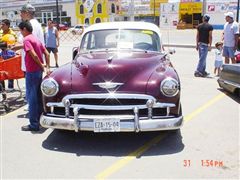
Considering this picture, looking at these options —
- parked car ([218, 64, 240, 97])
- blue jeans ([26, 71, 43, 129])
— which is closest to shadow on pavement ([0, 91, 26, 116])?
blue jeans ([26, 71, 43, 129])

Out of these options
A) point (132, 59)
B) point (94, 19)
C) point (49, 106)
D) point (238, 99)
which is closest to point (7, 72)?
point (49, 106)

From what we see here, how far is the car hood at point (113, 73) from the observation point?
16.5 ft

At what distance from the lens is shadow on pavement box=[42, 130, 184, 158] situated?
5035 millimetres

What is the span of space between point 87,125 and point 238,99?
173 inches

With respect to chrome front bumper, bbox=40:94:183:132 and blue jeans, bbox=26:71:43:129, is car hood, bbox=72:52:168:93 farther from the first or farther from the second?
blue jeans, bbox=26:71:43:129

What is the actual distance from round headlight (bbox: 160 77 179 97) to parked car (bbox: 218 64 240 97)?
288cm

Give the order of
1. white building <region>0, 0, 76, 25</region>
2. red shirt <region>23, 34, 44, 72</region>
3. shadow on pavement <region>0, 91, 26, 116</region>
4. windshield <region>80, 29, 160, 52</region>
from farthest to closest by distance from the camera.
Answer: white building <region>0, 0, 76, 25</region> < shadow on pavement <region>0, 91, 26, 116</region> < windshield <region>80, 29, 160, 52</region> < red shirt <region>23, 34, 44, 72</region>

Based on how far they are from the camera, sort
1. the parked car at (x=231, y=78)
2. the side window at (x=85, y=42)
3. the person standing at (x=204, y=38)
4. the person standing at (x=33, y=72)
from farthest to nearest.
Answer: the person standing at (x=204, y=38) < the parked car at (x=231, y=78) < the side window at (x=85, y=42) < the person standing at (x=33, y=72)

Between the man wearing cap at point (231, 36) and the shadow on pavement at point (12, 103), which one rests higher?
the man wearing cap at point (231, 36)

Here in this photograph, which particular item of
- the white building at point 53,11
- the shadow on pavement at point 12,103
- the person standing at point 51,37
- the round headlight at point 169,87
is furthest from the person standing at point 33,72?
the white building at point 53,11

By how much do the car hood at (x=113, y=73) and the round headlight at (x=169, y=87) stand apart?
0.24 metres

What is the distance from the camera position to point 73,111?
489cm

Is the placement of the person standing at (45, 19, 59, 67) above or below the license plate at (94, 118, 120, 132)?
above

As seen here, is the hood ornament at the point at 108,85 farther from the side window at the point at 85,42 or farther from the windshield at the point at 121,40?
the side window at the point at 85,42
